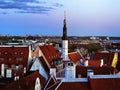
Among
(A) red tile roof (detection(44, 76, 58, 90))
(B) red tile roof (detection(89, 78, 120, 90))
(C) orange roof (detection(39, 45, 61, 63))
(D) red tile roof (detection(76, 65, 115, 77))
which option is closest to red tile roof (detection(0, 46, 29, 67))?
(C) orange roof (detection(39, 45, 61, 63))

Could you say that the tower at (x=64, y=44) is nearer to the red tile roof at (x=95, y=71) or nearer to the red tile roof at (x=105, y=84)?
the red tile roof at (x=95, y=71)

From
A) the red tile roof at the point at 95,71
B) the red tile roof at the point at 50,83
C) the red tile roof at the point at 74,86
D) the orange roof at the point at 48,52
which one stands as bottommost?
the orange roof at the point at 48,52

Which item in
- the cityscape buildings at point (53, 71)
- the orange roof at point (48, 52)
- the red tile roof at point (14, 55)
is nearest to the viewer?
the cityscape buildings at point (53, 71)

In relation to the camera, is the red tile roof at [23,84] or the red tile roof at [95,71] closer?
the red tile roof at [23,84]

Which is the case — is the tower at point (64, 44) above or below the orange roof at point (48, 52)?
above

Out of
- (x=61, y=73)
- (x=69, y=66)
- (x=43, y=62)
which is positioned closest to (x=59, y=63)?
(x=43, y=62)

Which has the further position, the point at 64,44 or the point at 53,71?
the point at 64,44

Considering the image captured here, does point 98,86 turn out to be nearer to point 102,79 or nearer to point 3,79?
point 102,79

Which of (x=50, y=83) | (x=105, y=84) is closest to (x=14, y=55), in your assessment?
(x=50, y=83)

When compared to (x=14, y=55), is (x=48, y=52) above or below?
below

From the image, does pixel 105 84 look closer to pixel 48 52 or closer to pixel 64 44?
pixel 64 44

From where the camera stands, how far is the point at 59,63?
66250 millimetres

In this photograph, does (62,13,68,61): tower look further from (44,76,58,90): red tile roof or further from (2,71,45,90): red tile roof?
(44,76,58,90): red tile roof

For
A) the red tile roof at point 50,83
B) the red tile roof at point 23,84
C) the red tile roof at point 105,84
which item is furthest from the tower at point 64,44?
the red tile roof at point 105,84
